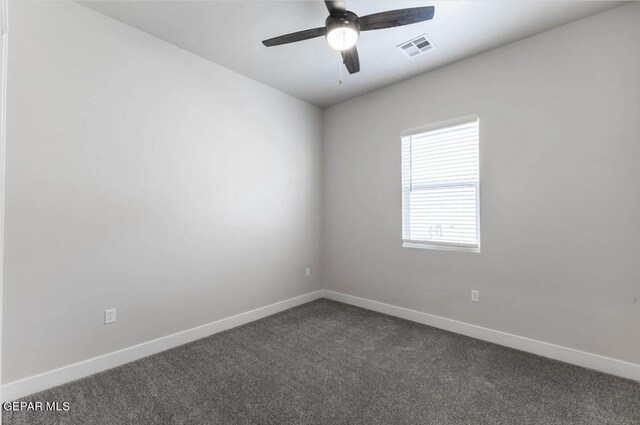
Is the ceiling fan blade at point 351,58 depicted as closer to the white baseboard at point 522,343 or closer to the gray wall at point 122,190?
the gray wall at point 122,190

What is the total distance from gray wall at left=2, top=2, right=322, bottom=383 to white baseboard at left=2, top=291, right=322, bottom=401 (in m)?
0.06

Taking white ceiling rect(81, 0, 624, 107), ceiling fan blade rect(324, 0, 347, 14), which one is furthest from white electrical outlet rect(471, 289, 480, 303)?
ceiling fan blade rect(324, 0, 347, 14)

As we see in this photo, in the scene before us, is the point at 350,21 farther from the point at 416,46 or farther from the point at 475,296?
the point at 475,296

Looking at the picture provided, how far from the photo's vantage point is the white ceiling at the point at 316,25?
2436 millimetres

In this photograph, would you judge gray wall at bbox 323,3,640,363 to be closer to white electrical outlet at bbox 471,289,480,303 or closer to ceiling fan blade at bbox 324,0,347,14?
white electrical outlet at bbox 471,289,480,303

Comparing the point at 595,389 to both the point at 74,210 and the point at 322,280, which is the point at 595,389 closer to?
the point at 322,280

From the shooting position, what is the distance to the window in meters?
3.18

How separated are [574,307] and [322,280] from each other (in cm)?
285

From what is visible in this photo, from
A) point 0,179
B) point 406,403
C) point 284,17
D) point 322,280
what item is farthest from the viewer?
point 322,280

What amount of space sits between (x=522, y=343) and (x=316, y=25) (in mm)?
3327

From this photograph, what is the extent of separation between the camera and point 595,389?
225 centimetres

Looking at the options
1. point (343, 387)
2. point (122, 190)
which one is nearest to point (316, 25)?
point (122, 190)

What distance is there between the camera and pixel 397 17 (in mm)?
2025

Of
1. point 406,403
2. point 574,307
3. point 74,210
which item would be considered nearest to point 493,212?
point 574,307
